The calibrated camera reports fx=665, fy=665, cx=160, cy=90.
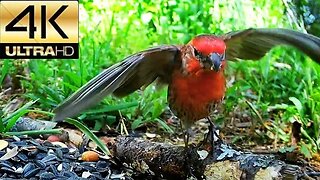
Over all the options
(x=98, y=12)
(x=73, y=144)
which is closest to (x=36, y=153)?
(x=73, y=144)

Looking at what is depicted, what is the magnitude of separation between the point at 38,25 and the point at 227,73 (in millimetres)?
1027

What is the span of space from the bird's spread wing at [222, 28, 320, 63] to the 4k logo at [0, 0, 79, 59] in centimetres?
99

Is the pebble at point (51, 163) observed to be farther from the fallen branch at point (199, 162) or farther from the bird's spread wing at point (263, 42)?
the bird's spread wing at point (263, 42)

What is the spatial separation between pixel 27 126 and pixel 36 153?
0.33 metres

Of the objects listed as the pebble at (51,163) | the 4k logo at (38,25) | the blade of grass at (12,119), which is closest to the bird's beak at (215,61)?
the pebble at (51,163)

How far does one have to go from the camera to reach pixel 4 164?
2.56 meters

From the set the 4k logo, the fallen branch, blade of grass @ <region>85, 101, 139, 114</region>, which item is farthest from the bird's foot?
the 4k logo

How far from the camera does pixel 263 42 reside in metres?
2.66

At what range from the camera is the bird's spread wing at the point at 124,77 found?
2027 mm

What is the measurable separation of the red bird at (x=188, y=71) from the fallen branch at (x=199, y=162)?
15 cm

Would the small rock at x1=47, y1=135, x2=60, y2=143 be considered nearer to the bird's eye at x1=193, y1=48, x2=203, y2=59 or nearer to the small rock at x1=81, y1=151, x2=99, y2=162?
the small rock at x1=81, y1=151, x2=99, y2=162

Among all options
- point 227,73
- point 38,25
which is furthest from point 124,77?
point 38,25

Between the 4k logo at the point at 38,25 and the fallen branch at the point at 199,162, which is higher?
the 4k logo at the point at 38,25

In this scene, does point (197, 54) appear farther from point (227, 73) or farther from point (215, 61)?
point (227, 73)
